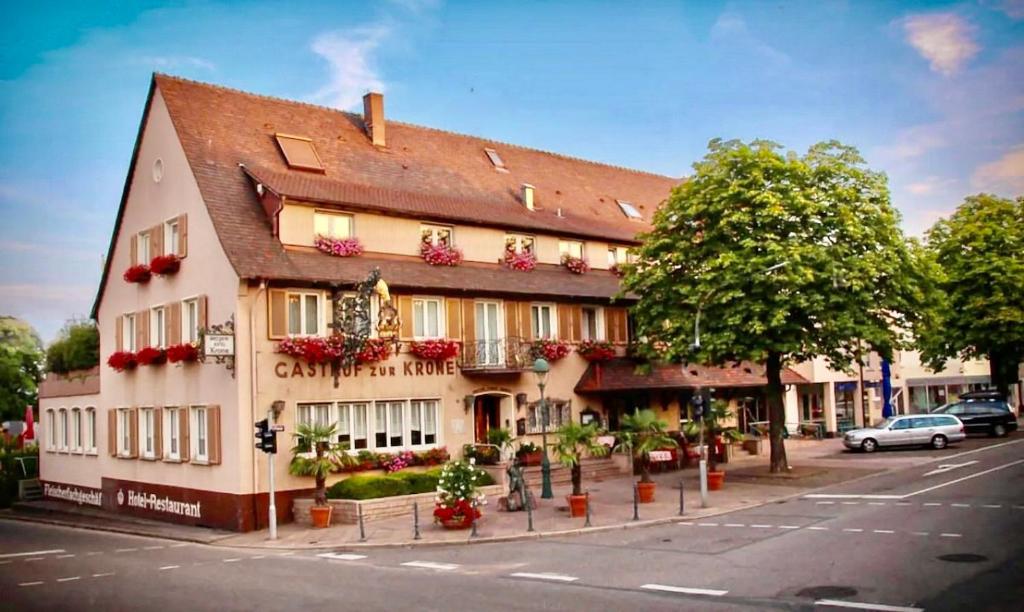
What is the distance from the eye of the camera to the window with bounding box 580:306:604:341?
3550 cm

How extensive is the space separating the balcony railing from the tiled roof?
3412mm

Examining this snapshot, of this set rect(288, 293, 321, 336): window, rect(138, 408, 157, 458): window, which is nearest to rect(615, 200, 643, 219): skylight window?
rect(288, 293, 321, 336): window

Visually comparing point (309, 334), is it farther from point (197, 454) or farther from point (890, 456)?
point (890, 456)

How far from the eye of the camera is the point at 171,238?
100 ft

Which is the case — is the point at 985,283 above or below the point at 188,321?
above

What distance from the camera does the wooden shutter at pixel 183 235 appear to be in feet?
95.9

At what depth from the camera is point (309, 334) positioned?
27.6 meters

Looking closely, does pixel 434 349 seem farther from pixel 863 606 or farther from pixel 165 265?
pixel 863 606

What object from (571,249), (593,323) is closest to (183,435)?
(593,323)

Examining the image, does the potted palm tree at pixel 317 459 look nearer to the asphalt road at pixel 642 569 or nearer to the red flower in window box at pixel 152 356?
the asphalt road at pixel 642 569

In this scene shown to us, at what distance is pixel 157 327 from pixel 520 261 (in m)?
12.7

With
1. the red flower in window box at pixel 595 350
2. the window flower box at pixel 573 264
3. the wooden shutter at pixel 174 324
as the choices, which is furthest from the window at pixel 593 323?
the wooden shutter at pixel 174 324

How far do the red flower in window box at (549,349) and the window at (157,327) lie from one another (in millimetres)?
12380

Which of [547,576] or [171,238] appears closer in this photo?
[547,576]
